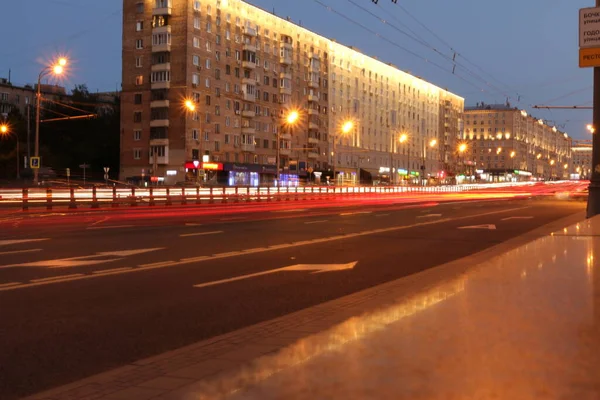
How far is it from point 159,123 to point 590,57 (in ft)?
209

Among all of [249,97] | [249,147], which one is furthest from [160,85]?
[249,147]

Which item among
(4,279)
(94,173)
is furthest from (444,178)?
(4,279)

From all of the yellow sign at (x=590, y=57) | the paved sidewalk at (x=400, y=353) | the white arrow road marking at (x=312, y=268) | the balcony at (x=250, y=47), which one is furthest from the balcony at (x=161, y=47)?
the paved sidewalk at (x=400, y=353)

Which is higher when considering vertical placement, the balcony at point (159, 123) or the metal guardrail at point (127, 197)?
the balcony at point (159, 123)

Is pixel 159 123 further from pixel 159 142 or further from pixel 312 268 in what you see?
pixel 312 268

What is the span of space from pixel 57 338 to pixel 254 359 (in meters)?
2.55

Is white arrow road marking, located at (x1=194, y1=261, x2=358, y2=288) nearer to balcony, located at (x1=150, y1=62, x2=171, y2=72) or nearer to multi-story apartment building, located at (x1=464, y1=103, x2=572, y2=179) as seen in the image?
balcony, located at (x1=150, y1=62, x2=171, y2=72)

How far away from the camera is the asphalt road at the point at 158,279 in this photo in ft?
21.9

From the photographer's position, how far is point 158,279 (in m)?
10.9

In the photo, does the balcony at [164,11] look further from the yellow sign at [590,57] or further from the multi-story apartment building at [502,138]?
the multi-story apartment building at [502,138]

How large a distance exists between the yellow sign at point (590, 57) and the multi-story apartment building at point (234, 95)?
4469 centimetres

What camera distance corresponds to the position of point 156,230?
66.0ft

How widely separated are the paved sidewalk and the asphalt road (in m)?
0.76

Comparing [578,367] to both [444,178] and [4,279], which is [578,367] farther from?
[444,178]
